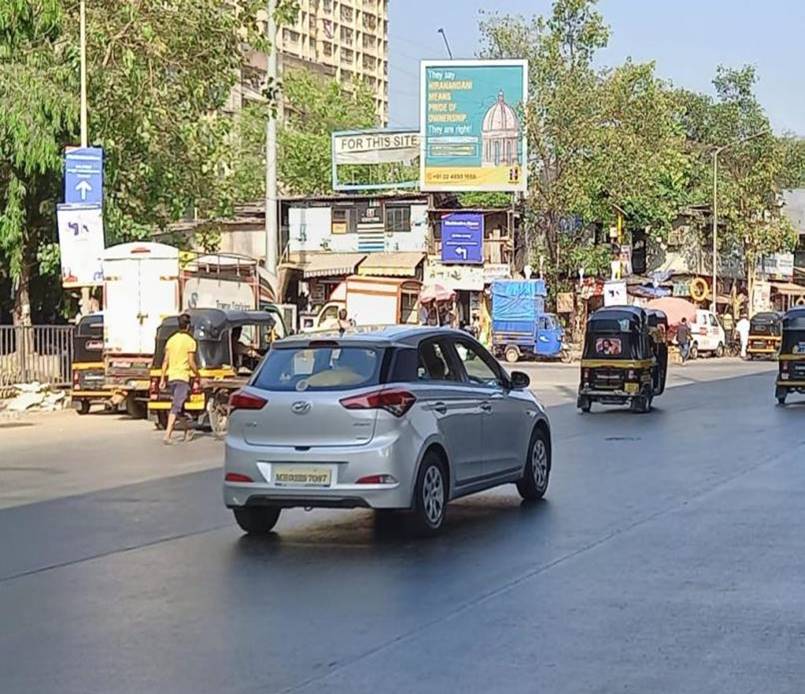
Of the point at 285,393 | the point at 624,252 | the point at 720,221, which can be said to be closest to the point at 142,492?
the point at 285,393

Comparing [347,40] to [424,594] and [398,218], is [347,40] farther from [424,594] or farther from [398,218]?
[424,594]

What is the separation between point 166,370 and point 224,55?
42.2 ft

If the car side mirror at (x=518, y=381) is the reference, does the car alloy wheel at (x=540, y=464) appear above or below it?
below

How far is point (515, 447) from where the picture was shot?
13.2 m

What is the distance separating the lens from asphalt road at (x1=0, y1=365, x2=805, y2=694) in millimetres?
6953

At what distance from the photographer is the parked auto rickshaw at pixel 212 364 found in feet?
73.2

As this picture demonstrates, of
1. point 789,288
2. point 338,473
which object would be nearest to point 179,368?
point 338,473

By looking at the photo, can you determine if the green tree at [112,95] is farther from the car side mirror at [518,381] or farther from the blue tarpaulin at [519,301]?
the blue tarpaulin at [519,301]

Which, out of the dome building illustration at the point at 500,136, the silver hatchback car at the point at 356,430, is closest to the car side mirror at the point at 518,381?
the silver hatchback car at the point at 356,430

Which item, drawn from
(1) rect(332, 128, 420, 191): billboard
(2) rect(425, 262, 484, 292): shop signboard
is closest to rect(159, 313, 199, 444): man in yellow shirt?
(2) rect(425, 262, 484, 292): shop signboard

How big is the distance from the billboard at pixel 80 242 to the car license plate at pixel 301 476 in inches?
671

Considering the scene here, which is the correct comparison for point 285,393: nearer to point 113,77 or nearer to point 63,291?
point 113,77

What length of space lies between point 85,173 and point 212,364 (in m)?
6.81

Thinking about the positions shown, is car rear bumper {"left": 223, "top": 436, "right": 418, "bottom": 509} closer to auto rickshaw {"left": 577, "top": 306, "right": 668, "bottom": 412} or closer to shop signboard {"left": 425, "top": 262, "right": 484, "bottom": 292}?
auto rickshaw {"left": 577, "top": 306, "right": 668, "bottom": 412}
